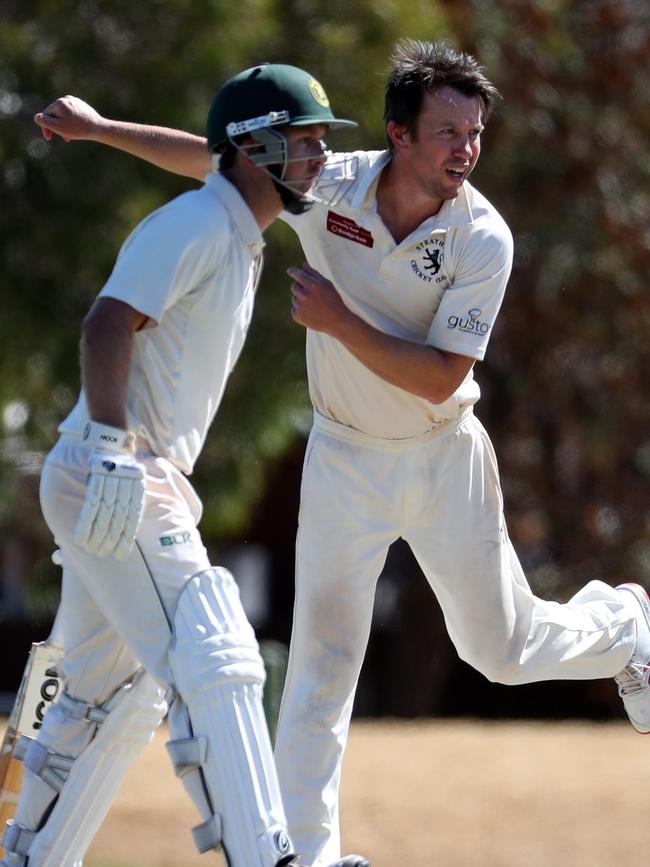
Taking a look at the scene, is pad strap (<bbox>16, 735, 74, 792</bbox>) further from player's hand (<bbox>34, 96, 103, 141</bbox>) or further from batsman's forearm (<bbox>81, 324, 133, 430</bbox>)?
player's hand (<bbox>34, 96, 103, 141</bbox>)

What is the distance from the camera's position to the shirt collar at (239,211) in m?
3.90

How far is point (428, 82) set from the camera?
14.5 ft

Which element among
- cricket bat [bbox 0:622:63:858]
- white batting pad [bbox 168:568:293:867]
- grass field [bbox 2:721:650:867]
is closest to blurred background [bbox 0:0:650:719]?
grass field [bbox 2:721:650:867]

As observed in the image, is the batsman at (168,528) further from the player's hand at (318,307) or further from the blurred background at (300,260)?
the blurred background at (300,260)

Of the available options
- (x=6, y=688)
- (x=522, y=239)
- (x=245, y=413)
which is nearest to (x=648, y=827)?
(x=245, y=413)

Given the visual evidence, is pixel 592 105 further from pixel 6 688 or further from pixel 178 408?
pixel 178 408

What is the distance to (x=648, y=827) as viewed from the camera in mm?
6336

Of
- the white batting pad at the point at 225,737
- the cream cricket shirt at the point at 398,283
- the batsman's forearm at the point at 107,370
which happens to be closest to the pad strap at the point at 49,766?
the white batting pad at the point at 225,737

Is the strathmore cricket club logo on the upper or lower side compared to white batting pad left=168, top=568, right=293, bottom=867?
upper

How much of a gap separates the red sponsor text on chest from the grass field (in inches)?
98.1

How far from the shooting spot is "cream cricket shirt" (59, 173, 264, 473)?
372 centimetres

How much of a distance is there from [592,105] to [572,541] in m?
3.94

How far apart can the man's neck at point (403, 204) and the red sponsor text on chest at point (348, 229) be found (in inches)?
2.6

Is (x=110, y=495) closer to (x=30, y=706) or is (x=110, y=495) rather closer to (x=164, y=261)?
(x=164, y=261)
